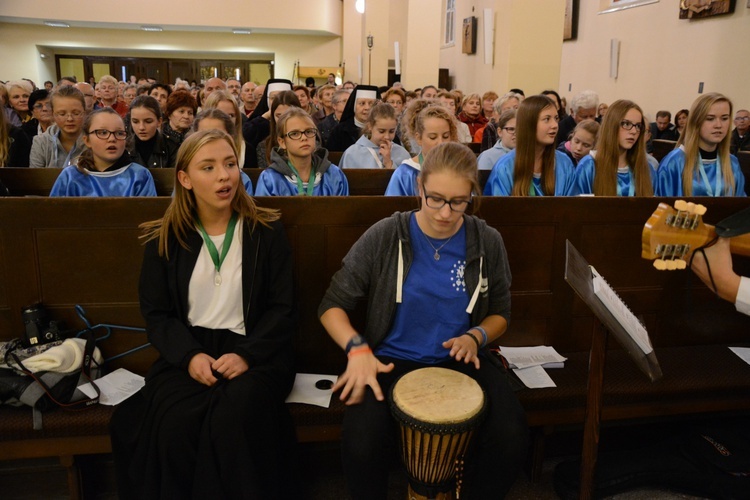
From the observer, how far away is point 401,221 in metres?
2.23

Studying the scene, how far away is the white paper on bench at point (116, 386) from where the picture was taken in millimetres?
2307

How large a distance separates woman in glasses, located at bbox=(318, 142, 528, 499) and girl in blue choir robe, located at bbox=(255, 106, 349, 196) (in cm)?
138

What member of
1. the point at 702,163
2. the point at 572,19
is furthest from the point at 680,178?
the point at 572,19

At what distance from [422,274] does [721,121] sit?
271 cm

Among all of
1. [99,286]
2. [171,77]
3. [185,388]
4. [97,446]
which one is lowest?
[97,446]

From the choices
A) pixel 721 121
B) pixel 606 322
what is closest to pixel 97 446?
pixel 606 322

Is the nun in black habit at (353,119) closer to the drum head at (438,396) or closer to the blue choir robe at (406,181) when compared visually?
A: the blue choir robe at (406,181)

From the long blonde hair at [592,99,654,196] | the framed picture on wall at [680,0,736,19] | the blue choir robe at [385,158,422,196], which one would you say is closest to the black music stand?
the blue choir robe at [385,158,422,196]

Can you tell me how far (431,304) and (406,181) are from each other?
4.55 feet

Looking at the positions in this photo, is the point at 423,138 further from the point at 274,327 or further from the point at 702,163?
the point at 702,163

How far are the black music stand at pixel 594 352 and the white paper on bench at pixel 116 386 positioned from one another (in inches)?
66.9

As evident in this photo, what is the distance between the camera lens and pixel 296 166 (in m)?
3.55

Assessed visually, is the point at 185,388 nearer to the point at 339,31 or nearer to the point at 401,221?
the point at 401,221

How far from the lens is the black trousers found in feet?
6.32
